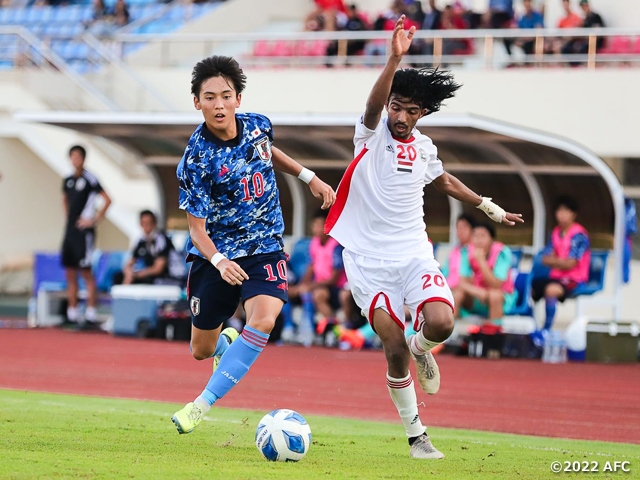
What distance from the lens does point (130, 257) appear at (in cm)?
1870

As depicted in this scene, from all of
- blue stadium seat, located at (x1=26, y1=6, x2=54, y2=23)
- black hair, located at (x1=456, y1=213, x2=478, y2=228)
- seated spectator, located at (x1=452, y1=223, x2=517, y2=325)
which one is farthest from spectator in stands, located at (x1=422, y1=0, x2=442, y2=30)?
blue stadium seat, located at (x1=26, y1=6, x2=54, y2=23)

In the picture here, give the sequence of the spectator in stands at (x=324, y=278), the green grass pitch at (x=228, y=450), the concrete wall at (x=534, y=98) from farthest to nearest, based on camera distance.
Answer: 1. the concrete wall at (x=534, y=98)
2. the spectator in stands at (x=324, y=278)
3. the green grass pitch at (x=228, y=450)

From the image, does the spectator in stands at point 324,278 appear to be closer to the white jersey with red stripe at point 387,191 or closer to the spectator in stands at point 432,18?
the spectator in stands at point 432,18

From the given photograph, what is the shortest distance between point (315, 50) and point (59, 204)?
780 cm

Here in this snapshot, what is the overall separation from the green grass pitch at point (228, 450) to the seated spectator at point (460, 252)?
6.15 meters

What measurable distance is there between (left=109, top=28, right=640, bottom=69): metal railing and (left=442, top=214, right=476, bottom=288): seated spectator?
436 cm

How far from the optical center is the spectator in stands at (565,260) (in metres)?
15.9

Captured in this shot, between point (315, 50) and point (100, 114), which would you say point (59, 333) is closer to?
point (100, 114)

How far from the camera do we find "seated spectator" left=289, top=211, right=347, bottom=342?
17125 millimetres

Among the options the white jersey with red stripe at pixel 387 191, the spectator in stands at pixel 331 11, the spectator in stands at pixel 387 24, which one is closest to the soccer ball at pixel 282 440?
the white jersey with red stripe at pixel 387 191

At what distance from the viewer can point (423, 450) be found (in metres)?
7.67

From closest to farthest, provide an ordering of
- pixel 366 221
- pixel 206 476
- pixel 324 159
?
1. pixel 206 476
2. pixel 366 221
3. pixel 324 159

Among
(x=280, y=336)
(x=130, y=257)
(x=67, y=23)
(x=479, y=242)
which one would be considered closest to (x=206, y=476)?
(x=479, y=242)

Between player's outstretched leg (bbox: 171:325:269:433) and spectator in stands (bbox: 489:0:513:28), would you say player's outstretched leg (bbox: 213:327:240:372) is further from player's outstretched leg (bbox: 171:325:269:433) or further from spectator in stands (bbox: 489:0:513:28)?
spectator in stands (bbox: 489:0:513:28)
